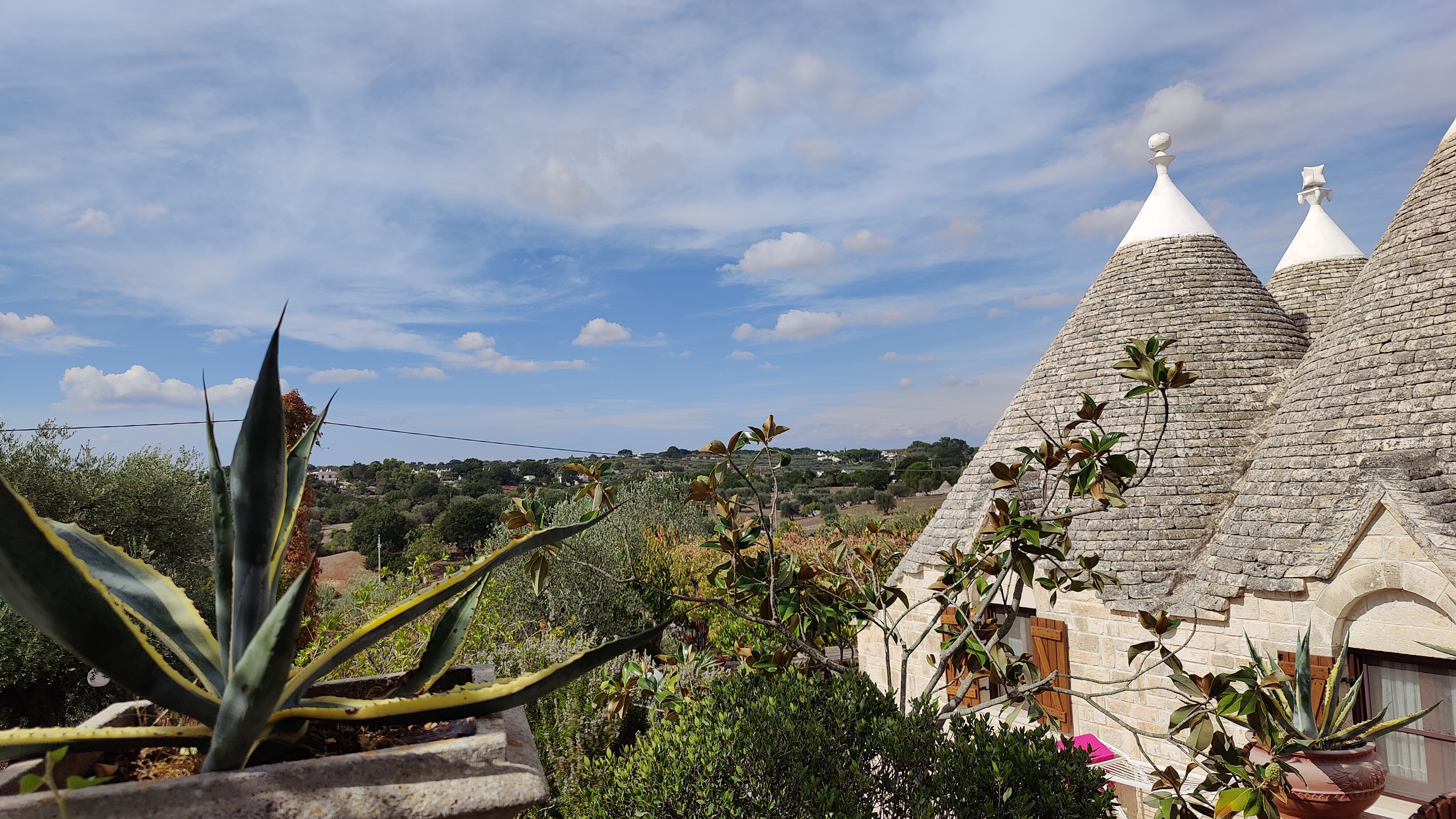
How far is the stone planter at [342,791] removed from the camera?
48.6 inches

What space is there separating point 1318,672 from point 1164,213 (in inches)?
296

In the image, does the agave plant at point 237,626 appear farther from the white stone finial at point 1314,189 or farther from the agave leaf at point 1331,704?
the white stone finial at point 1314,189

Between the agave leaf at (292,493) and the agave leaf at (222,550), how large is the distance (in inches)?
4.0

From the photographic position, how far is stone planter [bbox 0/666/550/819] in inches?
48.6

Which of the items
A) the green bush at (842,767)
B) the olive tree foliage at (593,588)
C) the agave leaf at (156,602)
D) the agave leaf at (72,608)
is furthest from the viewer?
the olive tree foliage at (593,588)

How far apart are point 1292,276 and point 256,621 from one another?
1703 centimetres

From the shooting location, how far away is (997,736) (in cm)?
389

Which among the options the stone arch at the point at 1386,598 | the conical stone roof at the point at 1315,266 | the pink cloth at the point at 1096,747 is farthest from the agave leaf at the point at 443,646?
the conical stone roof at the point at 1315,266

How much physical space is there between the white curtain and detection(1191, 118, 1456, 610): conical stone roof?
110cm

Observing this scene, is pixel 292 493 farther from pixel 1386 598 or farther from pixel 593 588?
pixel 593 588

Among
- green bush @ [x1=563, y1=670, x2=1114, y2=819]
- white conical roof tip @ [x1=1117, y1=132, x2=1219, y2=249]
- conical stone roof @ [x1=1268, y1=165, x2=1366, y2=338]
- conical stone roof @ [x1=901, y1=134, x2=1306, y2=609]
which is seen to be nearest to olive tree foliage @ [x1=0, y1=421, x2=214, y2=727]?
green bush @ [x1=563, y1=670, x2=1114, y2=819]

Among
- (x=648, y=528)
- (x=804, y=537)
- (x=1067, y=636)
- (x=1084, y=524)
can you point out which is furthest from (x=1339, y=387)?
(x=648, y=528)

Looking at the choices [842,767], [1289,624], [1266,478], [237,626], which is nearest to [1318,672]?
[1289,624]

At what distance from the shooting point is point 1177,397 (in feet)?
33.7
